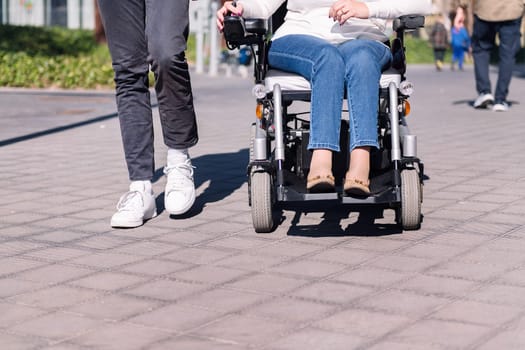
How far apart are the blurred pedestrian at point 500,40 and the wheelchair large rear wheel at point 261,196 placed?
282 inches

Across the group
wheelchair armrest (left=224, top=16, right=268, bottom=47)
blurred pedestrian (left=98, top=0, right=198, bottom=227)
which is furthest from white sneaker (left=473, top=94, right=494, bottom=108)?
wheelchair armrest (left=224, top=16, right=268, bottom=47)

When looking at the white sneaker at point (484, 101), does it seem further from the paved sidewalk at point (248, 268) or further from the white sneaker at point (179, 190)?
the white sneaker at point (179, 190)

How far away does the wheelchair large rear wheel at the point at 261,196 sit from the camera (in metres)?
4.64

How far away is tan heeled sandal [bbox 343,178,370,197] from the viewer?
14.5 feet

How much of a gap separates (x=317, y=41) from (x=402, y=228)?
98 centimetres

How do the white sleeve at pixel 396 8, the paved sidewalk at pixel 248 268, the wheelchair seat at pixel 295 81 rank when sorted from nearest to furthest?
the paved sidewalk at pixel 248 268 < the wheelchair seat at pixel 295 81 < the white sleeve at pixel 396 8

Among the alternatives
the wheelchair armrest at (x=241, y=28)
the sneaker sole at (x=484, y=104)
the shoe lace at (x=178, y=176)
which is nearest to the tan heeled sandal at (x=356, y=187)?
the wheelchair armrest at (x=241, y=28)

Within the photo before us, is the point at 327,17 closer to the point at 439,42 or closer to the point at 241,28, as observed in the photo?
the point at 241,28

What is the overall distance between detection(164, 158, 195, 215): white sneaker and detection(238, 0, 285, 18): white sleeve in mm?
840

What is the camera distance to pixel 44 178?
21.6 feet

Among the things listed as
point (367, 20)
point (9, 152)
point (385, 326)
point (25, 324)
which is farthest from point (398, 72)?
point (9, 152)

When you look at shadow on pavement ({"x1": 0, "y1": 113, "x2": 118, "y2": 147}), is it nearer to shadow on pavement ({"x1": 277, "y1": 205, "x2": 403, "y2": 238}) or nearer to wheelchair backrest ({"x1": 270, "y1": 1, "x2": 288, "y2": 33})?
wheelchair backrest ({"x1": 270, "y1": 1, "x2": 288, "y2": 33})

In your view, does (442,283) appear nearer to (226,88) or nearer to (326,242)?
(326,242)

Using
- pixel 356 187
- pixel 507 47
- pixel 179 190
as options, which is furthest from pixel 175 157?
pixel 507 47
